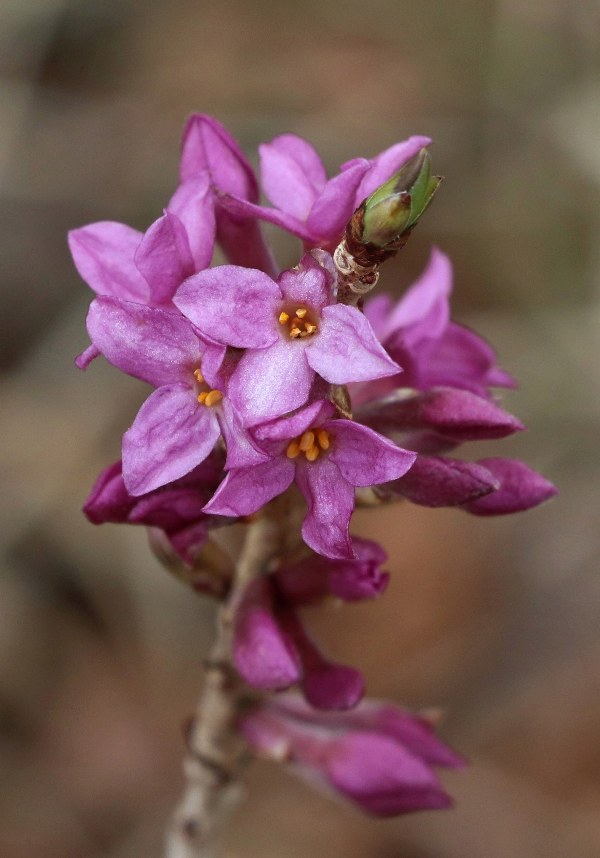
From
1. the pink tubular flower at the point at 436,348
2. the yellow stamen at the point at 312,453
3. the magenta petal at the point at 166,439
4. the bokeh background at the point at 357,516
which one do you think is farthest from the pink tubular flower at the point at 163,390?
the bokeh background at the point at 357,516

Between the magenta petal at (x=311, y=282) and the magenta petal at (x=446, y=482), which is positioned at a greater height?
the magenta petal at (x=311, y=282)

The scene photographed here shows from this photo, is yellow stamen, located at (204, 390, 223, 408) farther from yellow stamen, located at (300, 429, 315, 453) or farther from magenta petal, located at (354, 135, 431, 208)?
magenta petal, located at (354, 135, 431, 208)

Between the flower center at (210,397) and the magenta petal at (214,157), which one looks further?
the magenta petal at (214,157)

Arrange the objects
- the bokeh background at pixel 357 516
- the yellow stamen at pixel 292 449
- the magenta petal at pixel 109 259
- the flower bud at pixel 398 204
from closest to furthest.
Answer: the flower bud at pixel 398 204, the yellow stamen at pixel 292 449, the magenta petal at pixel 109 259, the bokeh background at pixel 357 516

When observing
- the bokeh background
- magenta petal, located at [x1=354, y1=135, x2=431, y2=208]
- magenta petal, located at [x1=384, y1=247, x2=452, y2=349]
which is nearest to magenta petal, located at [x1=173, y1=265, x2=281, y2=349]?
magenta petal, located at [x1=354, y1=135, x2=431, y2=208]

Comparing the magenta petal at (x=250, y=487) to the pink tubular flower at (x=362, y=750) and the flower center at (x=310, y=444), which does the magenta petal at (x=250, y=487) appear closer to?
the flower center at (x=310, y=444)

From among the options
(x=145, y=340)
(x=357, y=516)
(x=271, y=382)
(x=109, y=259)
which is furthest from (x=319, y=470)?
(x=357, y=516)

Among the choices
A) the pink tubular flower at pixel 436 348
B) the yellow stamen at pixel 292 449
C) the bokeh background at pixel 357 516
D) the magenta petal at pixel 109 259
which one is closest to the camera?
the yellow stamen at pixel 292 449
